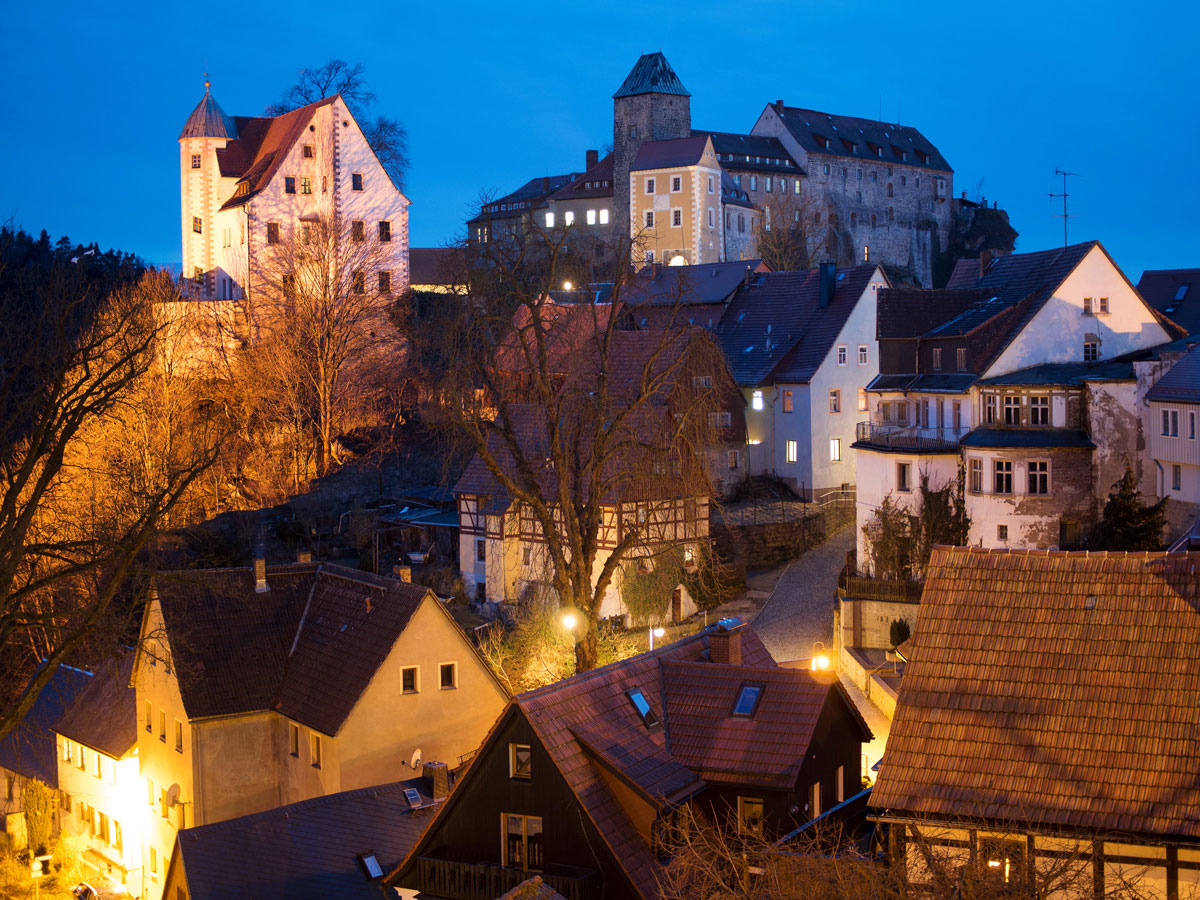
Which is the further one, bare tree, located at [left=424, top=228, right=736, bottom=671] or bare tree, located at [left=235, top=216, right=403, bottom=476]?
bare tree, located at [left=235, top=216, right=403, bottom=476]

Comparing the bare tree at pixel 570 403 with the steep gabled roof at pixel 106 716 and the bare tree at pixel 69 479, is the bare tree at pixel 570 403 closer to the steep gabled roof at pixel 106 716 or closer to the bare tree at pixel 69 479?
the bare tree at pixel 69 479

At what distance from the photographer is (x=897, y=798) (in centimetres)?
1383

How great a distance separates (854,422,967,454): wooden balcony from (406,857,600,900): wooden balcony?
69.4ft

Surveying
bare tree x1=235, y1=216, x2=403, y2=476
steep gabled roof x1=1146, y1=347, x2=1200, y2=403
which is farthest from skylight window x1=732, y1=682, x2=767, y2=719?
bare tree x1=235, y1=216, x2=403, y2=476

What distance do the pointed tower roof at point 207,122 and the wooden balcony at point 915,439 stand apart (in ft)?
116

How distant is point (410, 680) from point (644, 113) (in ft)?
215

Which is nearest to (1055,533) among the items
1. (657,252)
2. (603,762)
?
(603,762)

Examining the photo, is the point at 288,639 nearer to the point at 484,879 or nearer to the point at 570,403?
the point at 570,403

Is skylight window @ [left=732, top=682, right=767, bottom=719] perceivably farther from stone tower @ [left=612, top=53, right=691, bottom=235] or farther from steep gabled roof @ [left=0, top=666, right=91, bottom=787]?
stone tower @ [left=612, top=53, right=691, bottom=235]

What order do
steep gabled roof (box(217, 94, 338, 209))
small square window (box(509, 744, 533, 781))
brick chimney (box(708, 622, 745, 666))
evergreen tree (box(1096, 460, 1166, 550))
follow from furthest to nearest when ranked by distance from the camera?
steep gabled roof (box(217, 94, 338, 209)) < evergreen tree (box(1096, 460, 1166, 550)) < brick chimney (box(708, 622, 745, 666)) < small square window (box(509, 744, 533, 781))

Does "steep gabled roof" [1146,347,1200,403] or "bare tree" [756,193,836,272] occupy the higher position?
"bare tree" [756,193,836,272]

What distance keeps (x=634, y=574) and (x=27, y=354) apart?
19.2 meters

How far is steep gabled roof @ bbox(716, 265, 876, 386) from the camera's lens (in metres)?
49.2

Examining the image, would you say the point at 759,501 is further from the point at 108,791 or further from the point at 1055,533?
the point at 108,791
